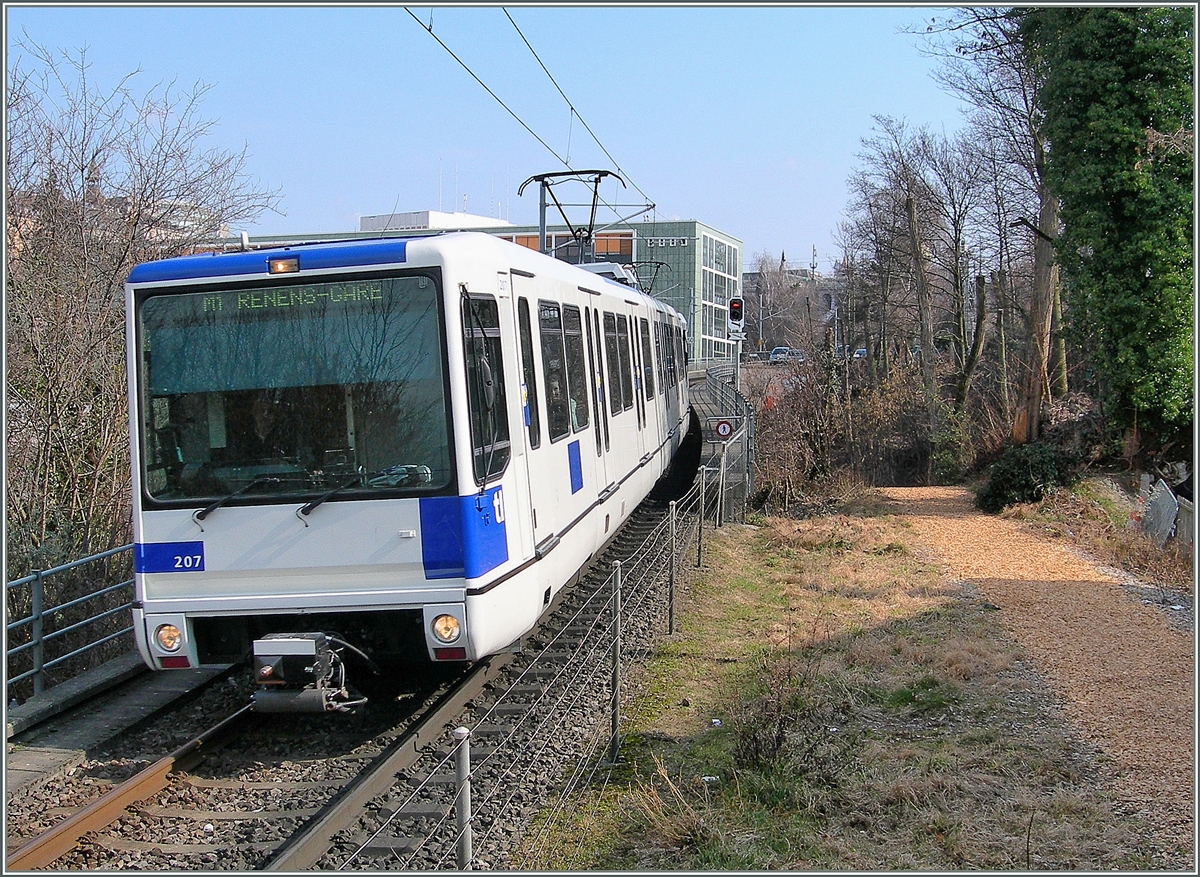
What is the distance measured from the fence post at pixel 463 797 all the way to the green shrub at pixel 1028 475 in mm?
15592

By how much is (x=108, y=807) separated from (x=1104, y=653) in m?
7.88

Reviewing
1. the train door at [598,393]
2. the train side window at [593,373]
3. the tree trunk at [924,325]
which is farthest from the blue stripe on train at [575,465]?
the tree trunk at [924,325]

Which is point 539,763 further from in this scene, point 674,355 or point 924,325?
point 924,325

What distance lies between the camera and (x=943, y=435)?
85.9ft

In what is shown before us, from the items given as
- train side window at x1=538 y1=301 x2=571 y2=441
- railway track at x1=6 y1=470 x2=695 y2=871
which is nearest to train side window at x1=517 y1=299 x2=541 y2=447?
train side window at x1=538 y1=301 x2=571 y2=441

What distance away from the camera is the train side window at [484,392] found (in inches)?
252

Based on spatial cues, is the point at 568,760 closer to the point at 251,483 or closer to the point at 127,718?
the point at 251,483

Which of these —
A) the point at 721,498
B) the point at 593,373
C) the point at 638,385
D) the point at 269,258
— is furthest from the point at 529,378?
the point at 721,498

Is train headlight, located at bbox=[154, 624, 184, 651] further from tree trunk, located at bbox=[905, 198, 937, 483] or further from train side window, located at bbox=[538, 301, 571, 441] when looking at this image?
tree trunk, located at bbox=[905, 198, 937, 483]

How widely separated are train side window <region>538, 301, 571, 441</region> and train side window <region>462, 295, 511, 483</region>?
1.25 m

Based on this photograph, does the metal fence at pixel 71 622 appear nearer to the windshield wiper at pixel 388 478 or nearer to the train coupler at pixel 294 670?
the train coupler at pixel 294 670

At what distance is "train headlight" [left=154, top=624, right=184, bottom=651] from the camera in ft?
20.9

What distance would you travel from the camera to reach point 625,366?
12.8 metres

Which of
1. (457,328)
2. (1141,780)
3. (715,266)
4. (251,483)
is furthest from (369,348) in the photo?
(715,266)
